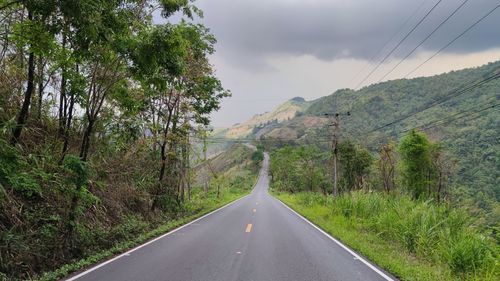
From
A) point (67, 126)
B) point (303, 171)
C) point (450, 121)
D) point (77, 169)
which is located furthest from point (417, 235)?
point (303, 171)

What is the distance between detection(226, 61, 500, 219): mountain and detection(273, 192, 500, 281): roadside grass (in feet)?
27.2

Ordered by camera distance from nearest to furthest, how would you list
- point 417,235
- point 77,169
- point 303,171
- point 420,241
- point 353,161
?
point 77,169 < point 420,241 < point 417,235 < point 353,161 < point 303,171

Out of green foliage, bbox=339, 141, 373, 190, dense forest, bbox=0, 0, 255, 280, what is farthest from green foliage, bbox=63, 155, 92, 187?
green foliage, bbox=339, 141, 373, 190

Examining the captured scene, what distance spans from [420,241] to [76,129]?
1163 centimetres

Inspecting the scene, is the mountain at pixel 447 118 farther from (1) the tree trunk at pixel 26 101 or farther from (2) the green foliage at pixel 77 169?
(1) the tree trunk at pixel 26 101

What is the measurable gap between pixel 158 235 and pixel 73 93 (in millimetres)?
5380

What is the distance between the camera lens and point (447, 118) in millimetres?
45781

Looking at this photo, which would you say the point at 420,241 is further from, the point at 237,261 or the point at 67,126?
the point at 67,126

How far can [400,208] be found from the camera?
1325cm

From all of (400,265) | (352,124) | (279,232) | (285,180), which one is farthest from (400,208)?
(352,124)

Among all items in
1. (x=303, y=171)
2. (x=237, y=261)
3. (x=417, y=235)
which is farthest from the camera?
(x=303, y=171)

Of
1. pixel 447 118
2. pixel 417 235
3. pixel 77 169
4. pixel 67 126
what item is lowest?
pixel 417 235

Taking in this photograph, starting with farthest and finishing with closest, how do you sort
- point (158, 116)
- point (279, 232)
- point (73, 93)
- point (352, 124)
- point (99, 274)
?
point (352, 124) → point (158, 116) → point (279, 232) → point (73, 93) → point (99, 274)

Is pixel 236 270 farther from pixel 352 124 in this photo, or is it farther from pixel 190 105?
pixel 352 124
